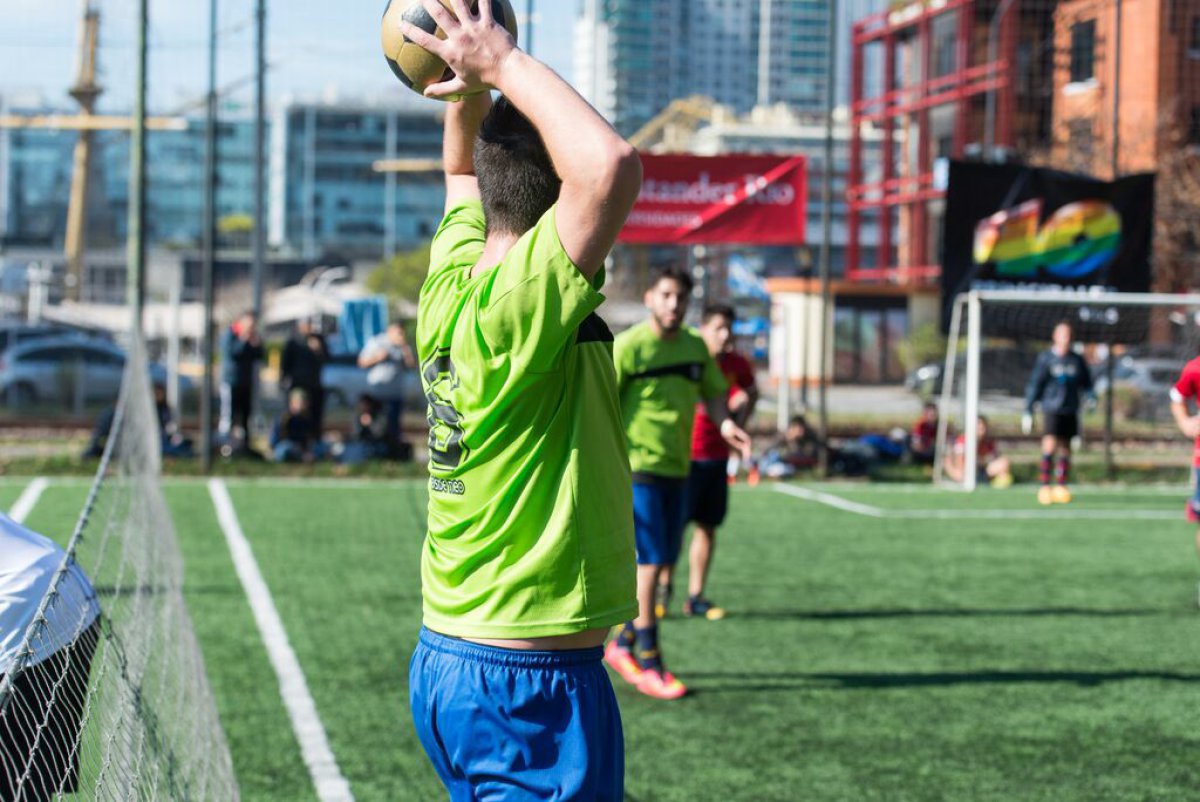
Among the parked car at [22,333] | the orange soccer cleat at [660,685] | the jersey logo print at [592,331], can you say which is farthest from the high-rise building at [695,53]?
the jersey logo print at [592,331]

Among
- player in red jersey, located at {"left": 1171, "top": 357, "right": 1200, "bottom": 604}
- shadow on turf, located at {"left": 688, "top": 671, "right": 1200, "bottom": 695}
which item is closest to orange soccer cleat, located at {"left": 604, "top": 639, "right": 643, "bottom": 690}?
shadow on turf, located at {"left": 688, "top": 671, "right": 1200, "bottom": 695}

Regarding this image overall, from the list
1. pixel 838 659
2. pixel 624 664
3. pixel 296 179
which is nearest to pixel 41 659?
pixel 624 664

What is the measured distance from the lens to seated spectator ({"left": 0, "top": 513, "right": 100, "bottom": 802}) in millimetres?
3482

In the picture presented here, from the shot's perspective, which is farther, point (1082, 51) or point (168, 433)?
point (1082, 51)

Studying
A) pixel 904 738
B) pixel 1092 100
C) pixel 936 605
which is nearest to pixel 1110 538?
pixel 936 605

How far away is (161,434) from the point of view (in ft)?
64.3

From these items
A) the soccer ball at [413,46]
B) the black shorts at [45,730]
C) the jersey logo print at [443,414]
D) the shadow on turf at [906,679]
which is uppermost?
the soccer ball at [413,46]

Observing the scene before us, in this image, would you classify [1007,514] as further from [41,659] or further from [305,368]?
[41,659]

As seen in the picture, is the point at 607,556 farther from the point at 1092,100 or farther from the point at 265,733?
the point at 1092,100

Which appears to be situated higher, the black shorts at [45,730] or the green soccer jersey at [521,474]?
the green soccer jersey at [521,474]

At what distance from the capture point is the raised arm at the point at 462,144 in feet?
11.5

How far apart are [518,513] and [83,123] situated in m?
39.6

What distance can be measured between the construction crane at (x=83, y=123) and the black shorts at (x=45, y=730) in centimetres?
2691

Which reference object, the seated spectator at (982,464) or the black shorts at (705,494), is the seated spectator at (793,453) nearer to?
the seated spectator at (982,464)
